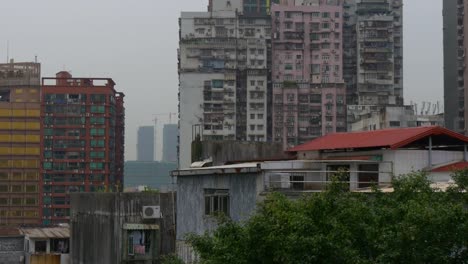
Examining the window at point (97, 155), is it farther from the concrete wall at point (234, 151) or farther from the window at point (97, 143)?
the concrete wall at point (234, 151)

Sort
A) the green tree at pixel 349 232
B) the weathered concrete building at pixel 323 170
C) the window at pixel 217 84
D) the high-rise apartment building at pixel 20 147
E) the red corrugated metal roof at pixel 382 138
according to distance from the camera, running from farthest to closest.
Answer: the high-rise apartment building at pixel 20 147 → the window at pixel 217 84 → the red corrugated metal roof at pixel 382 138 → the weathered concrete building at pixel 323 170 → the green tree at pixel 349 232

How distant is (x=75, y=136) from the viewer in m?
107

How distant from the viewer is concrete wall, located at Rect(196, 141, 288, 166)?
92.1 feet

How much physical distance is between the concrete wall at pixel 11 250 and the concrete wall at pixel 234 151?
19.6 metres

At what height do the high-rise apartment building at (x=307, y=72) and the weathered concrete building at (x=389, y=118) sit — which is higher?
the high-rise apartment building at (x=307, y=72)

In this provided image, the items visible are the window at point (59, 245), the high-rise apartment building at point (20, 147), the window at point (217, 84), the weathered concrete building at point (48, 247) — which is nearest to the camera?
the weathered concrete building at point (48, 247)

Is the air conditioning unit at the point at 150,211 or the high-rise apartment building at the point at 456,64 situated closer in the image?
the air conditioning unit at the point at 150,211

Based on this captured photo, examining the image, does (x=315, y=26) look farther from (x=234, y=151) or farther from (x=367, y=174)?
(x=367, y=174)

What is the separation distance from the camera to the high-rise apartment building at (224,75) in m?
91.2

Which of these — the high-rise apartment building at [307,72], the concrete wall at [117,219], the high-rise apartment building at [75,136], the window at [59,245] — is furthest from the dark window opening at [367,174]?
the high-rise apartment building at [75,136]

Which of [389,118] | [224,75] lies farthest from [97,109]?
[389,118]

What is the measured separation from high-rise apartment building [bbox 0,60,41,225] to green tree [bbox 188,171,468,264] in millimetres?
94663

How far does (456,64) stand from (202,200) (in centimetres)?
6880

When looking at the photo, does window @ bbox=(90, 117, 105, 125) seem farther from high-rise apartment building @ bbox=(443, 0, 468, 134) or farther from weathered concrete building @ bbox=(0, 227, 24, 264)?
weathered concrete building @ bbox=(0, 227, 24, 264)
